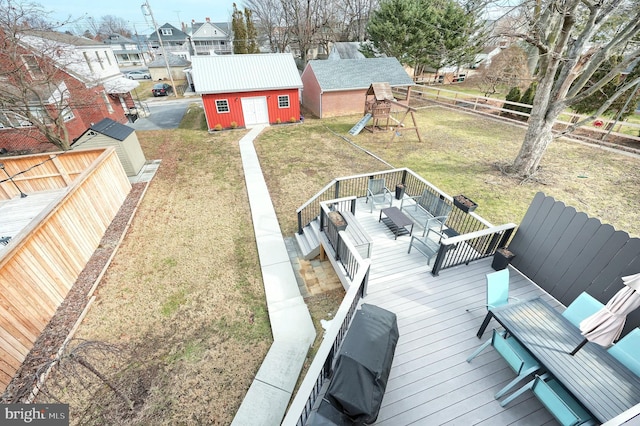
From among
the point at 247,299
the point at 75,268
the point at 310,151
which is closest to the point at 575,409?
the point at 247,299

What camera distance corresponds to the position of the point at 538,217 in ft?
17.9

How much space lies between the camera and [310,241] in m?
7.96

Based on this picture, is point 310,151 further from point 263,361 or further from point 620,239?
point 620,239

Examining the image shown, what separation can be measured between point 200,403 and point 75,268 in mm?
5530

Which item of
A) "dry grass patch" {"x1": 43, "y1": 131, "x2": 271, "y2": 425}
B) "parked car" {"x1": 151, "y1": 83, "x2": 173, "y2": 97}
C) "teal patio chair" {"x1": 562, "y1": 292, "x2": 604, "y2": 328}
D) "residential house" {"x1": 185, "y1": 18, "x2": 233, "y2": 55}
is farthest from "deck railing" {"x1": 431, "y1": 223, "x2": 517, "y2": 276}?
"residential house" {"x1": 185, "y1": 18, "x2": 233, "y2": 55}

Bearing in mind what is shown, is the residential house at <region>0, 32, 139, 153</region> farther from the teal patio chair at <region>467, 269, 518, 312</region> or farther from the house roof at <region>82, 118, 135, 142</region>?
the teal patio chair at <region>467, 269, 518, 312</region>

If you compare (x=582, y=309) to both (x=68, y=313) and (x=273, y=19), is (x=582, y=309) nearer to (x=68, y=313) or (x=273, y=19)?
(x=68, y=313)

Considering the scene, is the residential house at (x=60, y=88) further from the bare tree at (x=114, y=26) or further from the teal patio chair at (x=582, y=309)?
the bare tree at (x=114, y=26)

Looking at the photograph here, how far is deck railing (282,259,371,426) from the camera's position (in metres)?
3.20

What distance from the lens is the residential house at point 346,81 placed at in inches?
842

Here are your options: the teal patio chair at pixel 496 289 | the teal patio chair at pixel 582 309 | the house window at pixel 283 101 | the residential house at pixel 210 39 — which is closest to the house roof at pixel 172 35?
the residential house at pixel 210 39

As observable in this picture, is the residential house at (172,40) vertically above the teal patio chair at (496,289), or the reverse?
the residential house at (172,40)

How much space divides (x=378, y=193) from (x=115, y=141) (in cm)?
1191

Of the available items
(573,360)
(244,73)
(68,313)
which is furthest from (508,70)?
(68,313)
